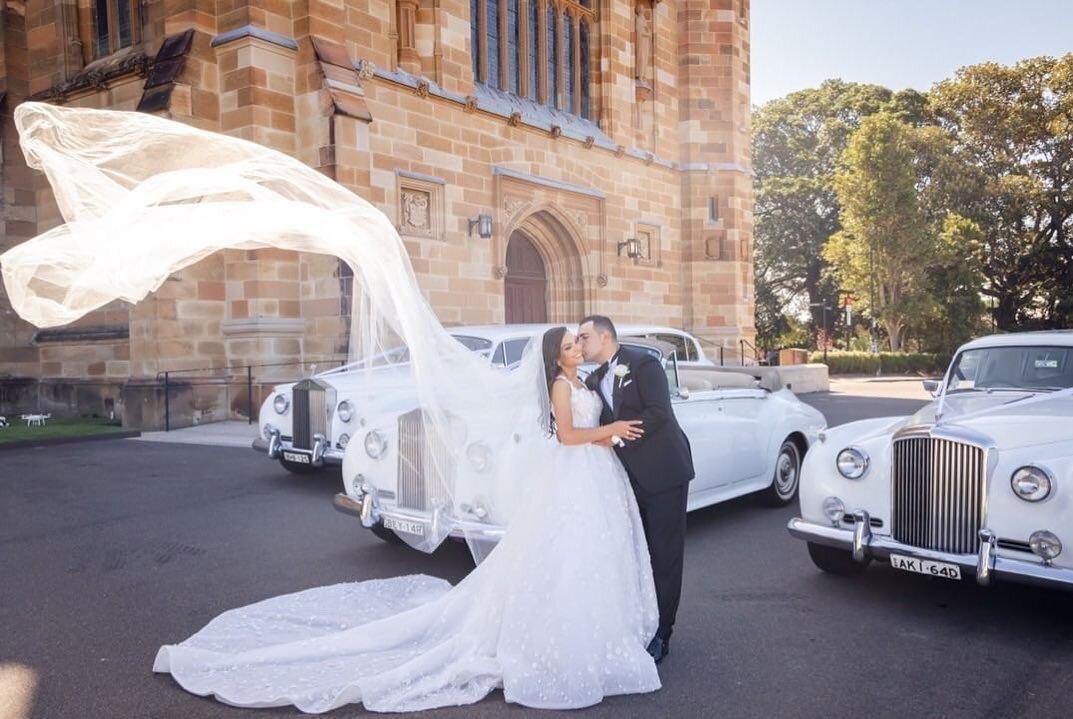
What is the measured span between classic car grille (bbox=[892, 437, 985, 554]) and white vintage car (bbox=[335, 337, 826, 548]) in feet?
4.20

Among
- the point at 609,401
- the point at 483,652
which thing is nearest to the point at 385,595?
the point at 483,652

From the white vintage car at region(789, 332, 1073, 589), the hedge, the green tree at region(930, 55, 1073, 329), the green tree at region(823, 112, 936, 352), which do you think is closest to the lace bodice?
the white vintage car at region(789, 332, 1073, 589)

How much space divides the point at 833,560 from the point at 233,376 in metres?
11.5

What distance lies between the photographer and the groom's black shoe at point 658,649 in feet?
12.9

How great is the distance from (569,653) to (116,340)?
13.8 meters

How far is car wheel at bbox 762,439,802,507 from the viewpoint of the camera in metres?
7.69

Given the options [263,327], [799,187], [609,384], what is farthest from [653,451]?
[799,187]

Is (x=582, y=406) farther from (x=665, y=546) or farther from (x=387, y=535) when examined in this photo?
(x=387, y=535)

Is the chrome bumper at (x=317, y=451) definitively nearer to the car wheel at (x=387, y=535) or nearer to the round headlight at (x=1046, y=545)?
the car wheel at (x=387, y=535)

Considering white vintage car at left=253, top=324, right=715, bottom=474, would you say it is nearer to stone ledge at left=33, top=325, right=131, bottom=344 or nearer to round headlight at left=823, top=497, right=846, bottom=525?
round headlight at left=823, top=497, right=846, bottom=525

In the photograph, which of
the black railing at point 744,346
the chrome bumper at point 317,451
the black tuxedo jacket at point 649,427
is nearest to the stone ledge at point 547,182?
the black railing at point 744,346

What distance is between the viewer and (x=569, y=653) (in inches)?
142

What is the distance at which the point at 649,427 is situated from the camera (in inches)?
155

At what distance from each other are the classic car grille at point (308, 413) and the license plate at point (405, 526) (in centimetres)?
316
